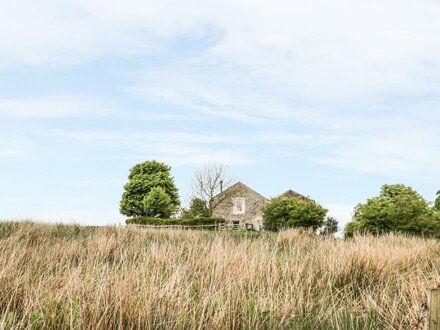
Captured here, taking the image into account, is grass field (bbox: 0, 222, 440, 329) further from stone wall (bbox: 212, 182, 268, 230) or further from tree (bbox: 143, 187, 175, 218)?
stone wall (bbox: 212, 182, 268, 230)

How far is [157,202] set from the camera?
45.0m

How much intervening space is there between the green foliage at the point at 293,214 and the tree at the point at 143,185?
14306 millimetres

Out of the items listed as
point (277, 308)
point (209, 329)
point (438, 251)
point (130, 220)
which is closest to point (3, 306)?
point (209, 329)

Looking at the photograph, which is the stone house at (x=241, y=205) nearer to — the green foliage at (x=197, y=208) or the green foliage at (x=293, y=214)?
the green foliage at (x=197, y=208)

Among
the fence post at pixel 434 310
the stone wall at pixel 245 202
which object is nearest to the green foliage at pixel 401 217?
the fence post at pixel 434 310

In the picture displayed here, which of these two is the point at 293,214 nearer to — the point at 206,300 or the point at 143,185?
the point at 143,185

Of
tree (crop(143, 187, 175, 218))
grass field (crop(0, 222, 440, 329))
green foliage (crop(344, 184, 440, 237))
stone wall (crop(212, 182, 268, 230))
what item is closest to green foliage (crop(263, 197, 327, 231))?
green foliage (crop(344, 184, 440, 237))

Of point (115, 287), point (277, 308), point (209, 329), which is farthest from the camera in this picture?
point (277, 308)

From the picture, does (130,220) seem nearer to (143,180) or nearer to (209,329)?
(143,180)

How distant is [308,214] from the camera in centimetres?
3378

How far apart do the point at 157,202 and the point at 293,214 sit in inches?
623

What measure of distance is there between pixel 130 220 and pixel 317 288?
33.8 metres

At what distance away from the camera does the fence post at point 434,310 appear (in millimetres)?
2641

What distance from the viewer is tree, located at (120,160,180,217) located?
157 ft
